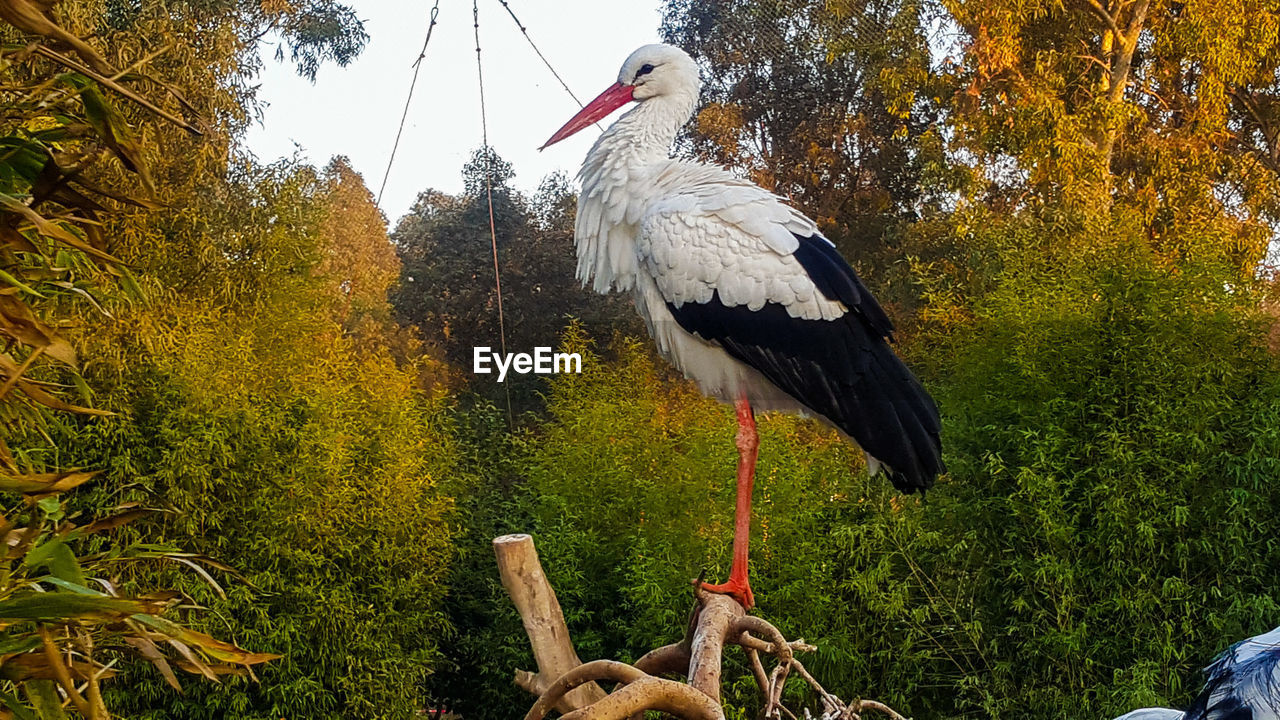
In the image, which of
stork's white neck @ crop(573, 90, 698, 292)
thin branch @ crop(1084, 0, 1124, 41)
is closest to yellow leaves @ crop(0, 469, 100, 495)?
stork's white neck @ crop(573, 90, 698, 292)

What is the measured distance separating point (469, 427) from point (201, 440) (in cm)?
206

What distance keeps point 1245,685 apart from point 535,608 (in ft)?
4.46

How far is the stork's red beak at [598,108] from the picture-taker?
2.80m

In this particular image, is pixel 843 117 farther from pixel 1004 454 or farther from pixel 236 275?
pixel 236 275

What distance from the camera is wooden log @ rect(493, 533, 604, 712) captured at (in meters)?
2.27

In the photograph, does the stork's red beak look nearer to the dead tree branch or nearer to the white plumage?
the white plumage

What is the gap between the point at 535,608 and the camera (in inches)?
90.2

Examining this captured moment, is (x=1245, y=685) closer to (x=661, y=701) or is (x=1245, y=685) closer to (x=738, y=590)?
(x=661, y=701)

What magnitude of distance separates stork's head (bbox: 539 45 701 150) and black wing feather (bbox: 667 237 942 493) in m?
0.48

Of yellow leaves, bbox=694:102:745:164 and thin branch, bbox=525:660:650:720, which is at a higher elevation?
yellow leaves, bbox=694:102:745:164

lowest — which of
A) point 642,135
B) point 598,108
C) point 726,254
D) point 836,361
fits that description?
point 836,361

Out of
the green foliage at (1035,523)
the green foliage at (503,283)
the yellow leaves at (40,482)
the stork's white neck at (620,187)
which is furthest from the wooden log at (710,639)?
the green foliage at (503,283)

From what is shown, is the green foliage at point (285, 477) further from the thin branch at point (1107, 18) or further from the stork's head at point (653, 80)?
the thin branch at point (1107, 18)

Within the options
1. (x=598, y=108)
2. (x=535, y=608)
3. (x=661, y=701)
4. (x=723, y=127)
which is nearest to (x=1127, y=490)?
(x=598, y=108)
